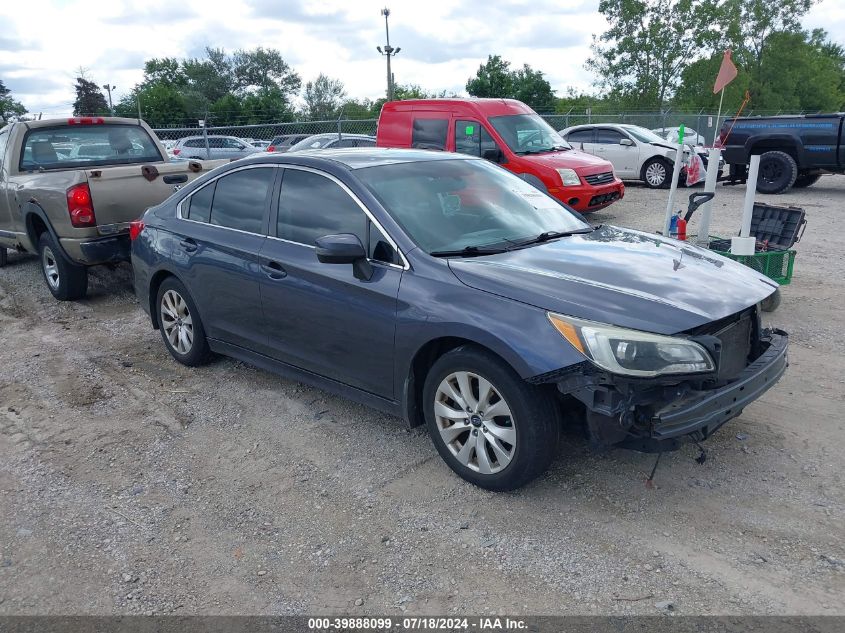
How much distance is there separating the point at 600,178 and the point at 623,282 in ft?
27.8

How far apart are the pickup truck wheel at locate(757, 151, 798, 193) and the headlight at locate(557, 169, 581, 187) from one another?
545cm

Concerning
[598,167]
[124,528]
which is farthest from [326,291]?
[598,167]

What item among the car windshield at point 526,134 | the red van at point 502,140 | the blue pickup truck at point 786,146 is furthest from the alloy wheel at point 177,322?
the blue pickup truck at point 786,146

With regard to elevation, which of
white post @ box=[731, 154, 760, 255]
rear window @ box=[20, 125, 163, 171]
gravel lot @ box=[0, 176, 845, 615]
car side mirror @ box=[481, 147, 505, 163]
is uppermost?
rear window @ box=[20, 125, 163, 171]

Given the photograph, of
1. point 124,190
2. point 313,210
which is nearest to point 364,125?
point 124,190

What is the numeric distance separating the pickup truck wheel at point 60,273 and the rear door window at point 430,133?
18.6 feet

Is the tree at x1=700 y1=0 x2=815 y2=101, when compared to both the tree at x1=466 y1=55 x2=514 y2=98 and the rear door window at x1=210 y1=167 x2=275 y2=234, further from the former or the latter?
the rear door window at x1=210 y1=167 x2=275 y2=234

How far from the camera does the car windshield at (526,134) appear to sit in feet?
36.8

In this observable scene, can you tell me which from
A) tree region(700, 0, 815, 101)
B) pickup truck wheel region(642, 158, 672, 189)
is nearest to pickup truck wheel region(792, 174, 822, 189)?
pickup truck wheel region(642, 158, 672, 189)

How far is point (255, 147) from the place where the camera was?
2473 cm

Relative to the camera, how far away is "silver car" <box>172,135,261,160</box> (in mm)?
21302

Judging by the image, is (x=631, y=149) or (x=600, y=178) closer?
(x=600, y=178)

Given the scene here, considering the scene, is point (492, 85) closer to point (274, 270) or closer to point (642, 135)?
point (642, 135)

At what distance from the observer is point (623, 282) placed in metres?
3.42
